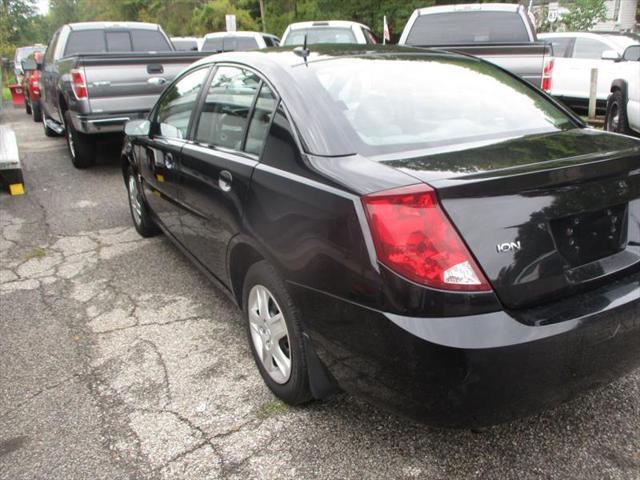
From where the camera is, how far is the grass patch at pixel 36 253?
16.6ft

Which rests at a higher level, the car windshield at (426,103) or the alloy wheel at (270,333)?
the car windshield at (426,103)

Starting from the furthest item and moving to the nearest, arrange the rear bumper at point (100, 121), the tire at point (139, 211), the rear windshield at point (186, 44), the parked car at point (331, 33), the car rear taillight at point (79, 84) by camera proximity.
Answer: the rear windshield at point (186, 44), the parked car at point (331, 33), the rear bumper at point (100, 121), the car rear taillight at point (79, 84), the tire at point (139, 211)

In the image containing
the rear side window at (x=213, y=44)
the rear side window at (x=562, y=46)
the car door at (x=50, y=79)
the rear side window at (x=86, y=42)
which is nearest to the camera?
the car door at (x=50, y=79)

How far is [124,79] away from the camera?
723 cm

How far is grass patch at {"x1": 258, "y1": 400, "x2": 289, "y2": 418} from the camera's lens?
278cm

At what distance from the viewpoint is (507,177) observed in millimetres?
2047

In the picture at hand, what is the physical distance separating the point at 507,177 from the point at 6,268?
428 cm

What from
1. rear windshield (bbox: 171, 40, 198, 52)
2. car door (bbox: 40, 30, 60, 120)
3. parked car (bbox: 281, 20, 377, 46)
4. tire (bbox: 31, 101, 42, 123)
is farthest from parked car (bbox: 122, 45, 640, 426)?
rear windshield (bbox: 171, 40, 198, 52)

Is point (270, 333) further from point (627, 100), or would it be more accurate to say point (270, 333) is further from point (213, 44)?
point (213, 44)

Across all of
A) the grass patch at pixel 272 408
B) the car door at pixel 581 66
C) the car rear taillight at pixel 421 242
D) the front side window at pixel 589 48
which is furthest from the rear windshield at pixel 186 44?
the car rear taillight at pixel 421 242

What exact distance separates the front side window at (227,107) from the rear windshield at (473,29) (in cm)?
553

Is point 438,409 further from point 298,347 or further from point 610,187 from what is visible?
point 610,187

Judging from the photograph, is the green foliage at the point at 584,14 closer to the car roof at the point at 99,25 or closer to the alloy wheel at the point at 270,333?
the car roof at the point at 99,25

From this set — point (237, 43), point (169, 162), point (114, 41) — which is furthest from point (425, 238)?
point (237, 43)
